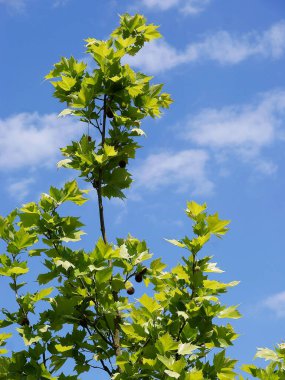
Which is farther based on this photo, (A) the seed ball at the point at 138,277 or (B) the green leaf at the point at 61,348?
(A) the seed ball at the point at 138,277

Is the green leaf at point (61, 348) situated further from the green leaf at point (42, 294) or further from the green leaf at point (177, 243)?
the green leaf at point (177, 243)

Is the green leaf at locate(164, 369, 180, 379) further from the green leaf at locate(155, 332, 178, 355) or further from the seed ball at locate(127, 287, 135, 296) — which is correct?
the seed ball at locate(127, 287, 135, 296)

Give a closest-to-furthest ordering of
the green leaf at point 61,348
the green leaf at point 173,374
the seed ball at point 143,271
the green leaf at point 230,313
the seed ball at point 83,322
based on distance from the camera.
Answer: the green leaf at point 173,374 → the green leaf at point 230,313 → the green leaf at point 61,348 → the seed ball at point 83,322 → the seed ball at point 143,271

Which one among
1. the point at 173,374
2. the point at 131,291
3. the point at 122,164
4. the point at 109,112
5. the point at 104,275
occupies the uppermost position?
the point at 109,112

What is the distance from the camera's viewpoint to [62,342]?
233 inches

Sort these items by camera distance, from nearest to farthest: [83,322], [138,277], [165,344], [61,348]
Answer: [165,344] → [61,348] → [83,322] → [138,277]

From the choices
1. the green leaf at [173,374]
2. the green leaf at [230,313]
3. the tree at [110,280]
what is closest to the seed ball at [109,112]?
the tree at [110,280]

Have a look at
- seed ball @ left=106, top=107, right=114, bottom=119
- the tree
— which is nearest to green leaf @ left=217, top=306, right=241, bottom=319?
the tree

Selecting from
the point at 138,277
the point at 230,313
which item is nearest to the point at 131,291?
the point at 138,277

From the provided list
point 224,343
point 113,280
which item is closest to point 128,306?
point 113,280

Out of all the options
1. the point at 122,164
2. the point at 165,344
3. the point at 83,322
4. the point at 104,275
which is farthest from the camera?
the point at 122,164

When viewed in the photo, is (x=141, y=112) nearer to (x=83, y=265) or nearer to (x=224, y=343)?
(x=83, y=265)

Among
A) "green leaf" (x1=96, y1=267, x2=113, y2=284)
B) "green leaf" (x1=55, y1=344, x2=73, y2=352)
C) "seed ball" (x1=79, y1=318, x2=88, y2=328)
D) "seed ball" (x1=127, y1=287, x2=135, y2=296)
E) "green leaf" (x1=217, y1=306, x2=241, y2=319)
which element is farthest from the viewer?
"seed ball" (x1=127, y1=287, x2=135, y2=296)

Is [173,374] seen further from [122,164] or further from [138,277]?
Result: [122,164]
